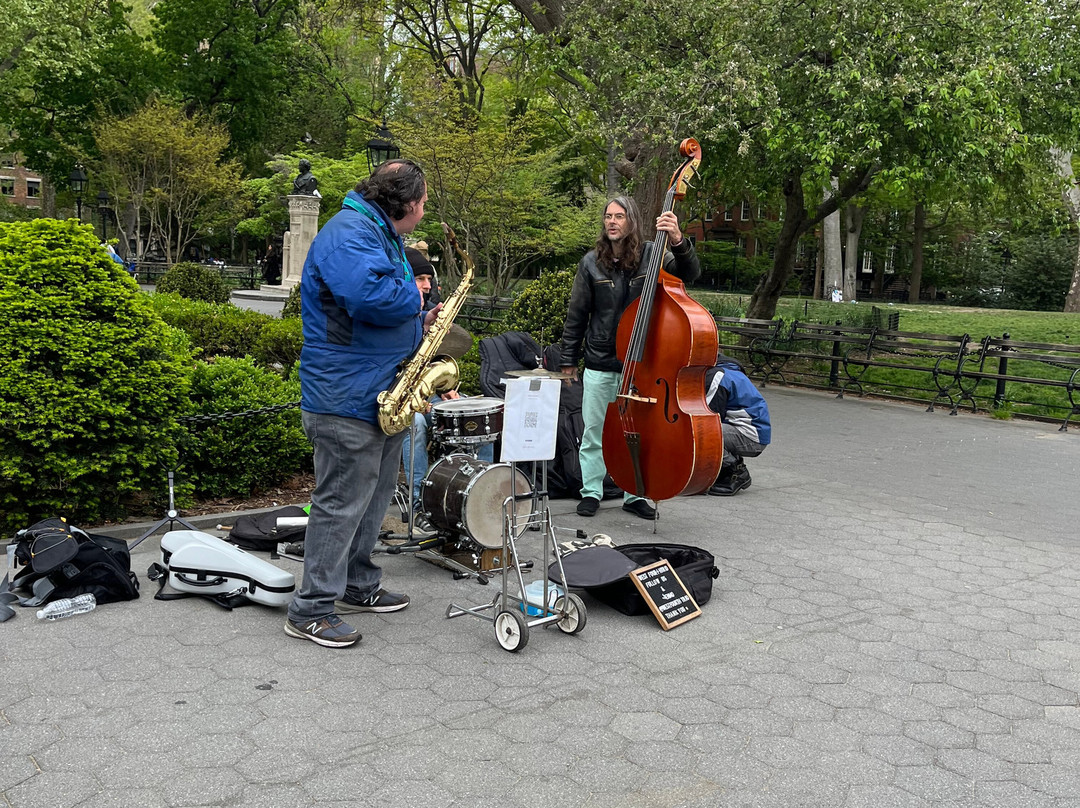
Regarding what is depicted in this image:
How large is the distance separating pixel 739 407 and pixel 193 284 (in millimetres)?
14213

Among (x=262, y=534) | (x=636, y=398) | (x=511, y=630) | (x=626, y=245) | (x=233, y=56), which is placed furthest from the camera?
(x=233, y=56)

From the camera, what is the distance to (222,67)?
35.9 meters

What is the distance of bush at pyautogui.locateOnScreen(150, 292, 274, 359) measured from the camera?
33.1 ft

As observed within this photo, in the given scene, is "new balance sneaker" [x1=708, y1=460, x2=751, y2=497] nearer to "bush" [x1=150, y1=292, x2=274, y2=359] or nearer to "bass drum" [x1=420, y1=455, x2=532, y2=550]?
"bass drum" [x1=420, y1=455, x2=532, y2=550]

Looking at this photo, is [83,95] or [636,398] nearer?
[636,398]

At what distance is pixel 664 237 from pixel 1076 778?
138 inches

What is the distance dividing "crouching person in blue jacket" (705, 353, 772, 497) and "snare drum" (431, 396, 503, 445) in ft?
8.19

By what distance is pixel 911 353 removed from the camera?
42.9ft

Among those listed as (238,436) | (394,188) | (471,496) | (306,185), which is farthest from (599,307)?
(306,185)

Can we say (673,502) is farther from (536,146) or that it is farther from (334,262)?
(536,146)

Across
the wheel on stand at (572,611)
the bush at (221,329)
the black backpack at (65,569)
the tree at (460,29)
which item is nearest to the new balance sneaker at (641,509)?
the wheel on stand at (572,611)

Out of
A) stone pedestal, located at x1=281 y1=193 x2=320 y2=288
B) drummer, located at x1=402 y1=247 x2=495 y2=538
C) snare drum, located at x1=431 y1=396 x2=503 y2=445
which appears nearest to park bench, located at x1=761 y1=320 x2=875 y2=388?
drummer, located at x1=402 y1=247 x2=495 y2=538

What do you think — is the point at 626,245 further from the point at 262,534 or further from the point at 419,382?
the point at 262,534

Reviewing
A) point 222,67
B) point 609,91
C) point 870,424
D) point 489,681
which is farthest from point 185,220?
point 489,681
